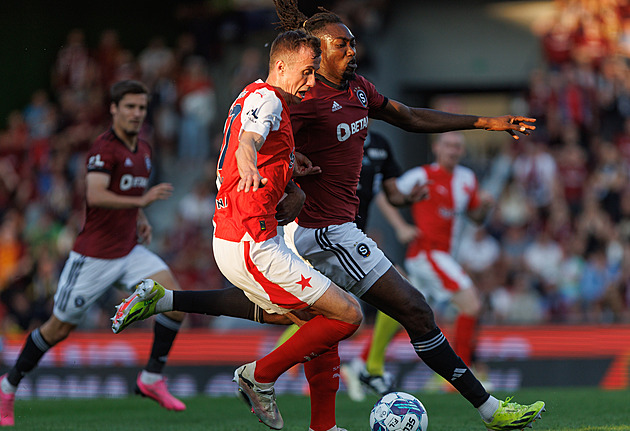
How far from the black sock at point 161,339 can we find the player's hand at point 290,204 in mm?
2568

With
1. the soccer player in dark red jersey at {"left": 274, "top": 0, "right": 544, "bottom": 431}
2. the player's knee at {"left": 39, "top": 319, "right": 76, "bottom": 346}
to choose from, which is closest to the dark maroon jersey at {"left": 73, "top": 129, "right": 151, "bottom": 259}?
the player's knee at {"left": 39, "top": 319, "right": 76, "bottom": 346}

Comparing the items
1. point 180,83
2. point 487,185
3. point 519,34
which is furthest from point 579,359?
point 180,83

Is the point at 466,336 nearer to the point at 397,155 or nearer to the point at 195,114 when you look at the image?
the point at 397,155

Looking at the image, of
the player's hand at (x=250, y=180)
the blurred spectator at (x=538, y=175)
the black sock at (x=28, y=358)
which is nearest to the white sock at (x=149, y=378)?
the black sock at (x=28, y=358)

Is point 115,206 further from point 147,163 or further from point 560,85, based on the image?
point 560,85

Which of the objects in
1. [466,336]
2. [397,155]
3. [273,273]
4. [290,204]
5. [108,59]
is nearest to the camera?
[273,273]

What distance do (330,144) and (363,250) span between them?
0.71 meters

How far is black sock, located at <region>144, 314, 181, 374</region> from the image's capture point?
298 inches

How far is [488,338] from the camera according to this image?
1141cm

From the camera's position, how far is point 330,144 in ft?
18.6

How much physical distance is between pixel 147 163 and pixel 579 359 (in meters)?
6.33

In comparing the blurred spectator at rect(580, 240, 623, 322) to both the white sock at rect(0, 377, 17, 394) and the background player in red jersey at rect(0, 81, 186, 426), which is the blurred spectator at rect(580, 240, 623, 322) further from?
the white sock at rect(0, 377, 17, 394)

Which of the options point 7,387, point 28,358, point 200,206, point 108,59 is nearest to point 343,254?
point 28,358

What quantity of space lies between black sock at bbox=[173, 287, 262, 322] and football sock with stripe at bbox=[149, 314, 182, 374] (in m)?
1.83
